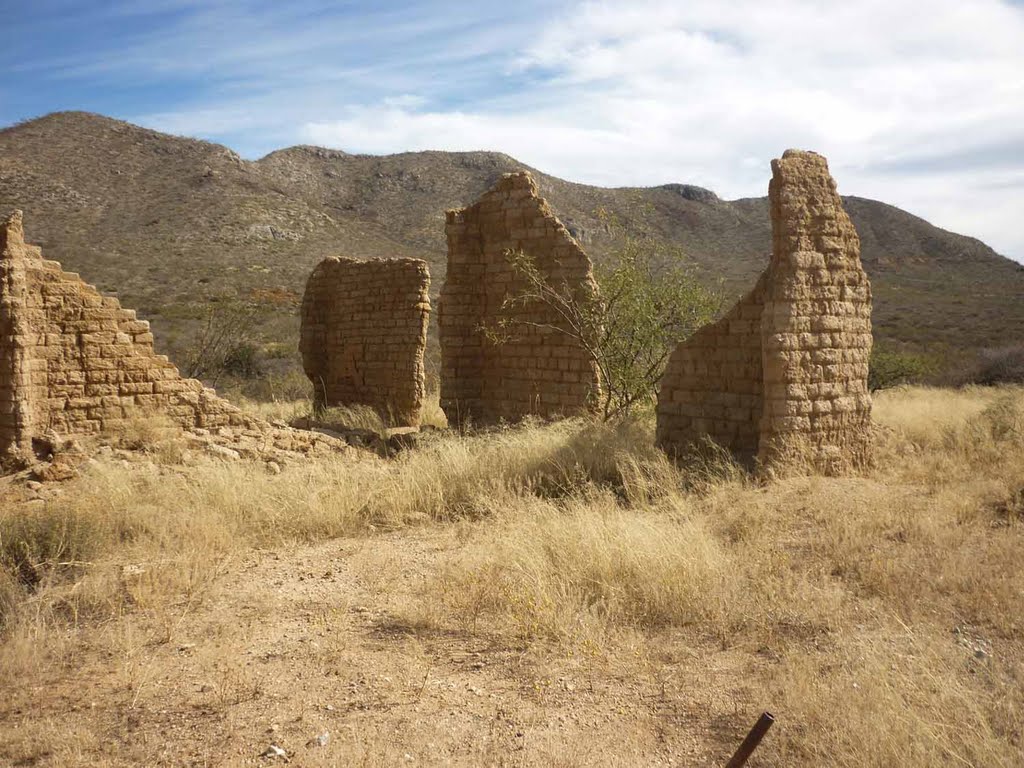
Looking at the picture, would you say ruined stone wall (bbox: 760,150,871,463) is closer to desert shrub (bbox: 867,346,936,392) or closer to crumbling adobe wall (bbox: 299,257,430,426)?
crumbling adobe wall (bbox: 299,257,430,426)

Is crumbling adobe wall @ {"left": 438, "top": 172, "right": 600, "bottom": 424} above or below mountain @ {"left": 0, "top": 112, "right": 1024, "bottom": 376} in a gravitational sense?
below

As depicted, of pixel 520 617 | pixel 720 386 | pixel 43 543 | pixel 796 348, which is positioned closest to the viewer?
pixel 520 617

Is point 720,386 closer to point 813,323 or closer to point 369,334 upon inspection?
point 813,323

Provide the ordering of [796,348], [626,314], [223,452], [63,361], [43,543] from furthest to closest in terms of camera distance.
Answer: [626,314] < [223,452] < [63,361] < [796,348] < [43,543]

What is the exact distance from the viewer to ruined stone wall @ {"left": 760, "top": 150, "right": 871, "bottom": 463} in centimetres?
754

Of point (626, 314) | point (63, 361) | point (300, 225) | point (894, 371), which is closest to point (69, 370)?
point (63, 361)

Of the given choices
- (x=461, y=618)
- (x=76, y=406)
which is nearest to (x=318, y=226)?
(x=76, y=406)

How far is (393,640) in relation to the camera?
4566 mm

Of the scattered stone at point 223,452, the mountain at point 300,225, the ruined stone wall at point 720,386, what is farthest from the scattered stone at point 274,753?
the mountain at point 300,225

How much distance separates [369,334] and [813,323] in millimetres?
8196

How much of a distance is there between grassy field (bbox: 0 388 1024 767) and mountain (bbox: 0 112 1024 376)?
1612 cm

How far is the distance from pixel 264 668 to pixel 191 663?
0.41 meters

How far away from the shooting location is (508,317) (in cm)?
1152

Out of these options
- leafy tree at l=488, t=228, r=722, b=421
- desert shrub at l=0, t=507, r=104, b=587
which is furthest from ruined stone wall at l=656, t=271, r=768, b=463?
desert shrub at l=0, t=507, r=104, b=587
